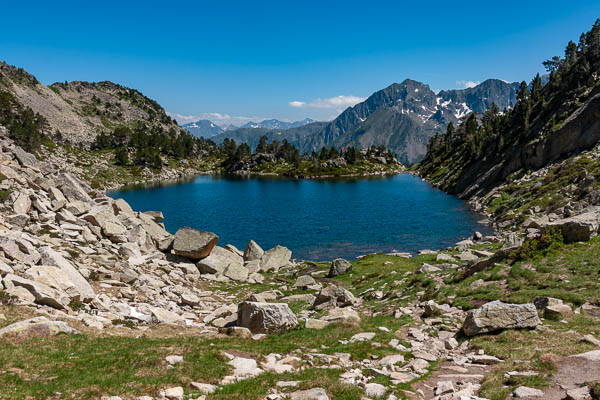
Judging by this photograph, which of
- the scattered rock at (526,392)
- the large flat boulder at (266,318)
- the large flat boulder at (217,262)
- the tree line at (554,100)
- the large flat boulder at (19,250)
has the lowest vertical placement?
the large flat boulder at (217,262)

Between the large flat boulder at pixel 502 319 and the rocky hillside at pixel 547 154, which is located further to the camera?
the rocky hillside at pixel 547 154

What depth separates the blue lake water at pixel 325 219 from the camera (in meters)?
69.4

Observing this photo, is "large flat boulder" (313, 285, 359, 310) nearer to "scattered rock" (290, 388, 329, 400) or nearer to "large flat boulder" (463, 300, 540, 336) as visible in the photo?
"large flat boulder" (463, 300, 540, 336)

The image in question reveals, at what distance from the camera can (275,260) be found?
5181cm

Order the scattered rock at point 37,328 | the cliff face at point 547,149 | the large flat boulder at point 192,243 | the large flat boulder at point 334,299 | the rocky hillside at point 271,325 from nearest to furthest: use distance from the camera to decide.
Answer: the rocky hillside at point 271,325 < the scattered rock at point 37,328 < the large flat boulder at point 334,299 < the large flat boulder at point 192,243 < the cliff face at point 547,149

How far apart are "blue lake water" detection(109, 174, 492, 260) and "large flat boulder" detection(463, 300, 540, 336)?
1632 inches

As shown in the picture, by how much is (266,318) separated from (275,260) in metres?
29.7

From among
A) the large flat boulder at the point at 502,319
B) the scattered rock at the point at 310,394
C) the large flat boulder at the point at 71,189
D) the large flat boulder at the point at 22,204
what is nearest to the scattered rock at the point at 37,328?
the scattered rock at the point at 310,394

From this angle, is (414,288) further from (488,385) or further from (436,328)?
(488,385)

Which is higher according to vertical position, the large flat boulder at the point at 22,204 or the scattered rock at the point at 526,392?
the large flat boulder at the point at 22,204

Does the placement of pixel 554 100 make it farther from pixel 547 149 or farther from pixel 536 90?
pixel 547 149

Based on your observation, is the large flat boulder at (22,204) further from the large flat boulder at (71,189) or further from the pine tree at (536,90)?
the pine tree at (536,90)

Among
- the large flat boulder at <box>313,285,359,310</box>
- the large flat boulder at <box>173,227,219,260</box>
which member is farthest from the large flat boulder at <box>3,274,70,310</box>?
the large flat boulder at <box>173,227,219,260</box>

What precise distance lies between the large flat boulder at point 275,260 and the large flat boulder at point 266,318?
2714 cm
